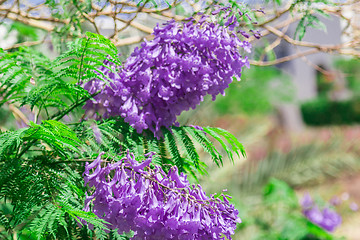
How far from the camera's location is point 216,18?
2045 millimetres

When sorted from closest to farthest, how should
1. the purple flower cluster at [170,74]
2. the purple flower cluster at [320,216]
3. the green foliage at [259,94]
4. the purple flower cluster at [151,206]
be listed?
1. the purple flower cluster at [151,206]
2. the purple flower cluster at [170,74]
3. the purple flower cluster at [320,216]
4. the green foliage at [259,94]

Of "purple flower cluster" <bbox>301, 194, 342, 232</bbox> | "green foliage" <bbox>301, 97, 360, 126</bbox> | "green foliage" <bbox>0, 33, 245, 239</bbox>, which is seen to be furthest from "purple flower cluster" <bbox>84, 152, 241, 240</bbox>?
"green foliage" <bbox>301, 97, 360, 126</bbox>

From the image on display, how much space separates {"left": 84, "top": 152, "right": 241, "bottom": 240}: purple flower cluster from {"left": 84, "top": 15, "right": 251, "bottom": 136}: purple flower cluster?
1.08 feet

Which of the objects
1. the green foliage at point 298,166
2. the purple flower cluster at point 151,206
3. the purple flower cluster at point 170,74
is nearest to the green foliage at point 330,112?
the green foliage at point 298,166

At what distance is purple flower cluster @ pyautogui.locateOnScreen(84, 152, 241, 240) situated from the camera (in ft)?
4.95

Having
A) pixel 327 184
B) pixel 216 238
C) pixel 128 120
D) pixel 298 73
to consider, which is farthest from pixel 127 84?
pixel 298 73

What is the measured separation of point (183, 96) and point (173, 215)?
0.55 metres

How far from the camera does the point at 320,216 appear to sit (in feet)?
19.7

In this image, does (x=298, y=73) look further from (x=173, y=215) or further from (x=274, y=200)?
(x=173, y=215)

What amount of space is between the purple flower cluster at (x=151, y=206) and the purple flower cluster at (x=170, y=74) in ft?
1.08

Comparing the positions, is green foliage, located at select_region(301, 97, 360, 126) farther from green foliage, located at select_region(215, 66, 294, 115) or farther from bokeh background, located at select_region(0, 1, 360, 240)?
bokeh background, located at select_region(0, 1, 360, 240)

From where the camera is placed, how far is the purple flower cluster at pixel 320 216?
19.5ft

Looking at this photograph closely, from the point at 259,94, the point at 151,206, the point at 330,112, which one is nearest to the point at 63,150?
the point at 151,206

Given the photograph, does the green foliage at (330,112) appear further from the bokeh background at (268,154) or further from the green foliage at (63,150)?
the green foliage at (63,150)
